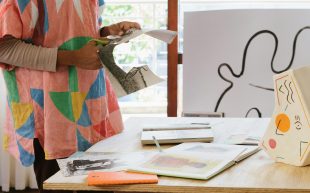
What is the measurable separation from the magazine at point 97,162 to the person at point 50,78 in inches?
6.7

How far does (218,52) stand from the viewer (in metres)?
2.30

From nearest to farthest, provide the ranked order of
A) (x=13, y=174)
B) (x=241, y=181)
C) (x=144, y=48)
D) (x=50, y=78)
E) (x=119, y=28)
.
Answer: (x=241, y=181)
(x=50, y=78)
(x=119, y=28)
(x=13, y=174)
(x=144, y=48)

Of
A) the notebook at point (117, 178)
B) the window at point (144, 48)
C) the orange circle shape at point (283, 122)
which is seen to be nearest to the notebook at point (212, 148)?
the orange circle shape at point (283, 122)

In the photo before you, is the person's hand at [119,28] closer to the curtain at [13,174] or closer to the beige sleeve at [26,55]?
the beige sleeve at [26,55]

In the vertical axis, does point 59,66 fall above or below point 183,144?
above

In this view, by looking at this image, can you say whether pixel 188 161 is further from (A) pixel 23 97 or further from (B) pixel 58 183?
(A) pixel 23 97

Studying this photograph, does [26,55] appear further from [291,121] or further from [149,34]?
[291,121]

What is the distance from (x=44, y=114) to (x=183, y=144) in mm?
432

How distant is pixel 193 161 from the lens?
1.11 metres

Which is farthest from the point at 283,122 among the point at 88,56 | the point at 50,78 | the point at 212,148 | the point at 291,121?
the point at 50,78

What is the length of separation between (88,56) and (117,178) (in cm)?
45

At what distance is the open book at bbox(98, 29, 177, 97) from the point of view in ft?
4.16

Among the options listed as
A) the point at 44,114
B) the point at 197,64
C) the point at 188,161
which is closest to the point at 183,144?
the point at 188,161

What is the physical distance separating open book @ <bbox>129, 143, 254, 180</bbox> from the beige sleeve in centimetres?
42
